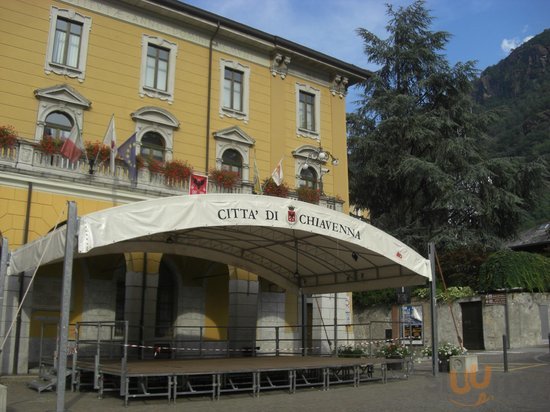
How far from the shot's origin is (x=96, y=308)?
62.9 ft

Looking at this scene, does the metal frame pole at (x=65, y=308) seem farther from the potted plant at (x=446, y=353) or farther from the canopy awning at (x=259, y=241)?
the potted plant at (x=446, y=353)

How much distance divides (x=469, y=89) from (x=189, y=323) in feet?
70.3

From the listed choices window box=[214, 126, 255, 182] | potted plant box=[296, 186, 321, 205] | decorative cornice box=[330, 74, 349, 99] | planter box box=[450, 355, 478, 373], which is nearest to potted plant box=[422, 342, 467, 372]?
planter box box=[450, 355, 478, 373]

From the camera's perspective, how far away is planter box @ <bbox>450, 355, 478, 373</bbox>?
620 inches

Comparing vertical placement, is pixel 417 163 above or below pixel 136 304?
above

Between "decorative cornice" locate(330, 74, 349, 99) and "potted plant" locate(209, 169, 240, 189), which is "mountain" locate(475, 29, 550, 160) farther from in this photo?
"potted plant" locate(209, 169, 240, 189)

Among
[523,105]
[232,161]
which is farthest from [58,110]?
Answer: [523,105]

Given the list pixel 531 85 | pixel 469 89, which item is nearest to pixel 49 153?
pixel 469 89

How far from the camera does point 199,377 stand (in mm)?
13227

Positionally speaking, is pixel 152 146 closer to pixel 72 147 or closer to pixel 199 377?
pixel 72 147

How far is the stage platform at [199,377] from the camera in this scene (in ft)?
35.2

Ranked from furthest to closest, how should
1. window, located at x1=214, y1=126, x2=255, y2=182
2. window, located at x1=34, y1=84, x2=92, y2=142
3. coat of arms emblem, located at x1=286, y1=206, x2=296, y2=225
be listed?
window, located at x1=214, y1=126, x2=255, y2=182
window, located at x1=34, y1=84, x2=92, y2=142
coat of arms emblem, located at x1=286, y1=206, x2=296, y2=225

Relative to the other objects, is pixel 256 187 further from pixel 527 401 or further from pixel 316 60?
pixel 527 401

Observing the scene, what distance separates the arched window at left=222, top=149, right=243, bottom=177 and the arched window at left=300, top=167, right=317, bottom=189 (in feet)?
10.3
